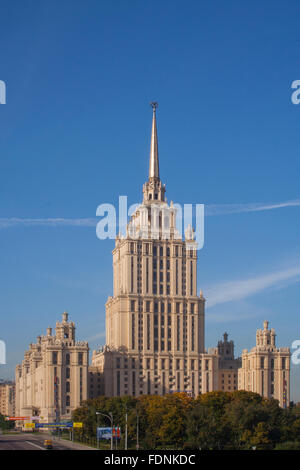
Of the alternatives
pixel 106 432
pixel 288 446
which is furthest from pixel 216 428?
pixel 106 432

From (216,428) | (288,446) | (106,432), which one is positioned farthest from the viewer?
(106,432)

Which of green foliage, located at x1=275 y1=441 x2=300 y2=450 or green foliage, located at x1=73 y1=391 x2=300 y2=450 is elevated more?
green foliage, located at x1=73 y1=391 x2=300 y2=450

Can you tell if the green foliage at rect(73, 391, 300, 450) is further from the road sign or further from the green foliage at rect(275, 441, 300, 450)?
the road sign

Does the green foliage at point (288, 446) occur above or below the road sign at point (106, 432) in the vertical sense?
below

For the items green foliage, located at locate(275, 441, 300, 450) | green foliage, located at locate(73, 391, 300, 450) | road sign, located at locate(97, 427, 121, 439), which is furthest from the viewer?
road sign, located at locate(97, 427, 121, 439)

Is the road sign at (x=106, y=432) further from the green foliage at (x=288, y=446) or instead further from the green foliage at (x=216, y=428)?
the green foliage at (x=288, y=446)

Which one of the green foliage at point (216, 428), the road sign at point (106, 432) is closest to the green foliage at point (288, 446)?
the green foliage at point (216, 428)

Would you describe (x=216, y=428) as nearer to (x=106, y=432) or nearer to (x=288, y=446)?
(x=288, y=446)

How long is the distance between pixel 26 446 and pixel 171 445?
30.7 meters

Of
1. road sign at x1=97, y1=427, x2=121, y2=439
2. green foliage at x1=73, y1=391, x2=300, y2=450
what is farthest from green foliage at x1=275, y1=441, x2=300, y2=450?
road sign at x1=97, y1=427, x2=121, y2=439
